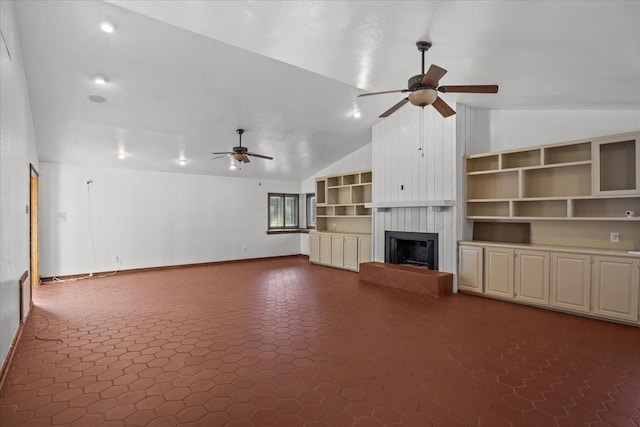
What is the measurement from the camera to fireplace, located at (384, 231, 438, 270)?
229 inches

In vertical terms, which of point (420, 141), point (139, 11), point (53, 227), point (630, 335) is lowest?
point (630, 335)

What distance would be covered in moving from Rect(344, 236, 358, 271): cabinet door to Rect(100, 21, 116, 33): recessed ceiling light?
18.7 feet

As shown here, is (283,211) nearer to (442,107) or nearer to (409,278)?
(409,278)

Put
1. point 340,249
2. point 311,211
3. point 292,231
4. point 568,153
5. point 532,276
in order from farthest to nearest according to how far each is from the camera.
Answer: point 311,211, point 292,231, point 340,249, point 568,153, point 532,276

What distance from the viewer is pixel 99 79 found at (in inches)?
156

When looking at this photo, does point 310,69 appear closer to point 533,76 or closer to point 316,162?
point 533,76

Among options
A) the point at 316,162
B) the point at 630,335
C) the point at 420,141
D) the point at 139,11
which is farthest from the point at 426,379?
the point at 316,162

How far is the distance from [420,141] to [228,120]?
3464 millimetres

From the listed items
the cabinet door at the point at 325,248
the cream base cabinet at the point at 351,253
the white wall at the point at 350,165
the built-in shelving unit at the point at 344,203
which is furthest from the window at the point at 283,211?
the cream base cabinet at the point at 351,253

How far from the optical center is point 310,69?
4.09m

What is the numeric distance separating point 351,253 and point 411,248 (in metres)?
1.57

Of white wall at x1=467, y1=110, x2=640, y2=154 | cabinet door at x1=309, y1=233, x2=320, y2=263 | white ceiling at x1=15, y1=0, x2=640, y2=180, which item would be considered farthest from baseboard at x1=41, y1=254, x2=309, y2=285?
white wall at x1=467, y1=110, x2=640, y2=154

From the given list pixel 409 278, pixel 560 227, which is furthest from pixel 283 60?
pixel 560 227

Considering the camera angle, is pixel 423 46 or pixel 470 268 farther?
pixel 470 268
